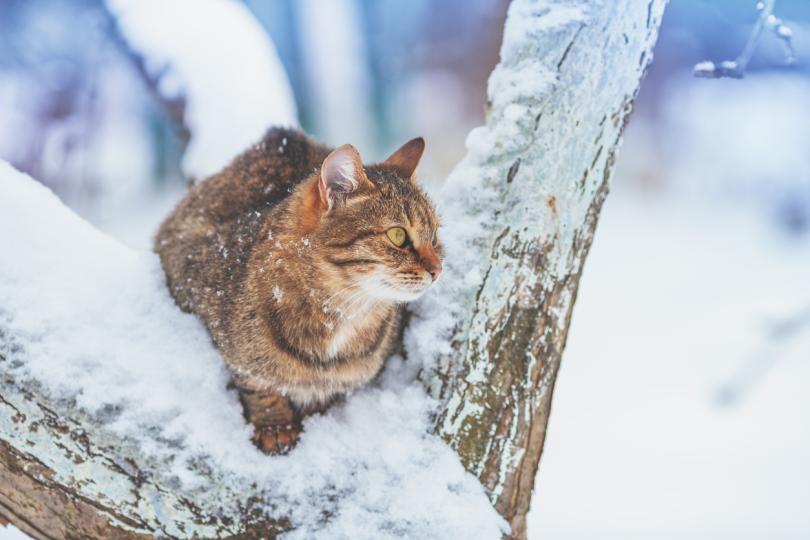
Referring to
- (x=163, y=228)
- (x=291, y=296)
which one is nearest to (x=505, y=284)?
(x=291, y=296)

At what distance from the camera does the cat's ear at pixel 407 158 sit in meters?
1.86

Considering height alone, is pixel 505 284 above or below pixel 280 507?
above

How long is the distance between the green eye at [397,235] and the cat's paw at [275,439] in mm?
564

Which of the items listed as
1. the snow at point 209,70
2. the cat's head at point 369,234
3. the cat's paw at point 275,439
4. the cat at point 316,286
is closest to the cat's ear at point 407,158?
the cat at point 316,286

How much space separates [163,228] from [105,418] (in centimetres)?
99

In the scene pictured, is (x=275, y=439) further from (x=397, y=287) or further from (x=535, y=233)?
(x=535, y=233)

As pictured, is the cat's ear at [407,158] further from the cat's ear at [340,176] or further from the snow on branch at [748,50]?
the snow on branch at [748,50]

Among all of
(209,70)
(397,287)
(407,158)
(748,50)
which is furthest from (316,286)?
(209,70)

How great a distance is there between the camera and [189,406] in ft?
4.95

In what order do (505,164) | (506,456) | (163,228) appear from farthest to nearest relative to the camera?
(163,228)
(505,164)
(506,456)

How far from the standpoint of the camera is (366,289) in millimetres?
1611

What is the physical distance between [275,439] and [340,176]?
2.27 ft

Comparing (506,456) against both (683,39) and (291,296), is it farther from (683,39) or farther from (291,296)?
(683,39)

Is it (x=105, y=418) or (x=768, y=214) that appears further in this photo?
(x=768, y=214)
